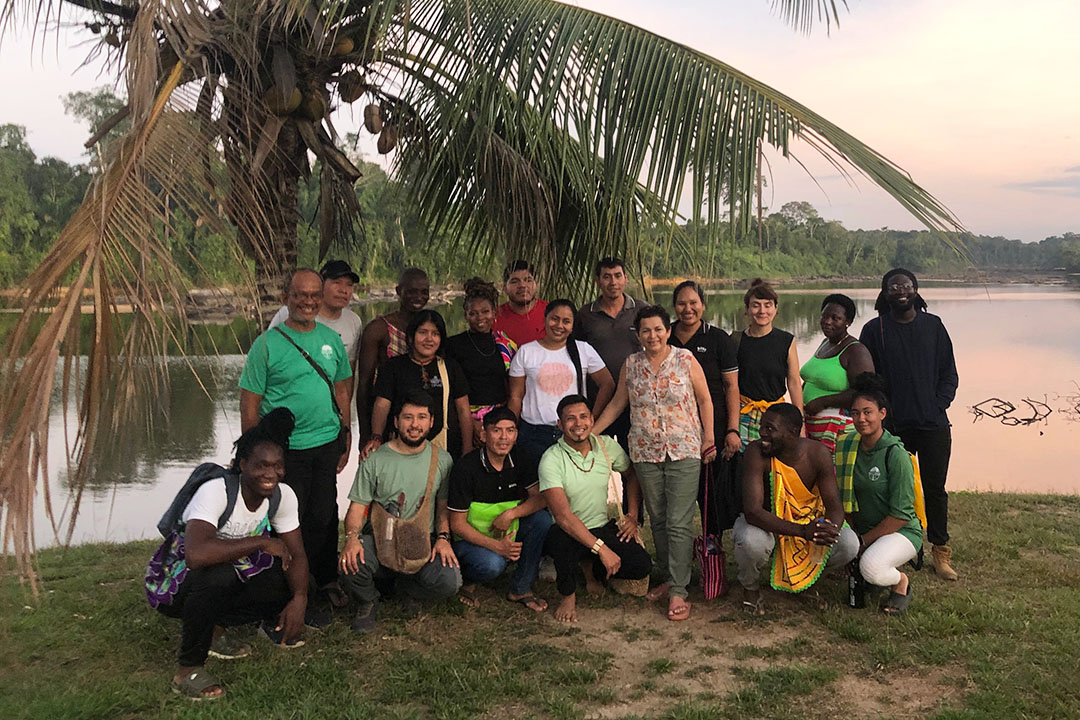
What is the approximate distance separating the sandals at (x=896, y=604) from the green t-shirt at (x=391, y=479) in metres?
2.39

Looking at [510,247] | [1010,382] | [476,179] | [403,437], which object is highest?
[476,179]

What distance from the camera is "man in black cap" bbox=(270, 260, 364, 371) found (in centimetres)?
439

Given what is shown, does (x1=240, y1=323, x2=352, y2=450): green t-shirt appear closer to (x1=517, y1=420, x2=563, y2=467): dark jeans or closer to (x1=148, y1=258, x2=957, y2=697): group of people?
(x1=148, y1=258, x2=957, y2=697): group of people

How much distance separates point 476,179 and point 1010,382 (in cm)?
2003

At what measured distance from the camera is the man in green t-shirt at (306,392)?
3.94 meters

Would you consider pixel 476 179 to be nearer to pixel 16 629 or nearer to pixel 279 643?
pixel 279 643

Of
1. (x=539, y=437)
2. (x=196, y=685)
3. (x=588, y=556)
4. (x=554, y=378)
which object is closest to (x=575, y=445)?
(x=539, y=437)

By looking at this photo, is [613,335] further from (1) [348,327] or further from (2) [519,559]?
(1) [348,327]

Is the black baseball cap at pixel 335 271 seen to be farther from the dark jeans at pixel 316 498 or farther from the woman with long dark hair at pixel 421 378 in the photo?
the dark jeans at pixel 316 498

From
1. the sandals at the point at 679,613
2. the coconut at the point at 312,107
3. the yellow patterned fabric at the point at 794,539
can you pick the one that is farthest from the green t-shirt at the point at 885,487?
the coconut at the point at 312,107

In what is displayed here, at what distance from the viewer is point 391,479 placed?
13.6 feet

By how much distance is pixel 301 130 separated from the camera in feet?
16.4

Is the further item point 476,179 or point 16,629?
point 476,179

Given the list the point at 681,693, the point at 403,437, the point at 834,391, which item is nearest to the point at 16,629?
the point at 403,437
